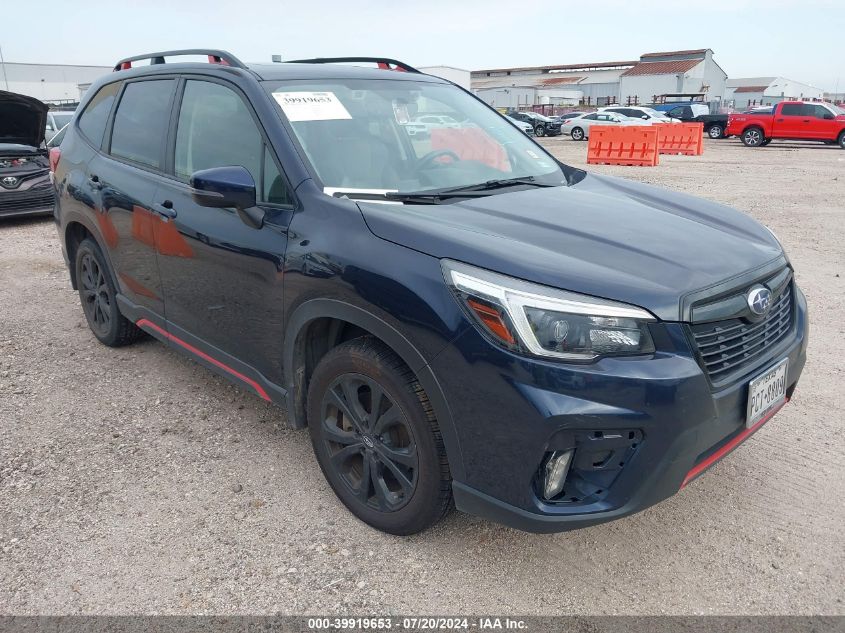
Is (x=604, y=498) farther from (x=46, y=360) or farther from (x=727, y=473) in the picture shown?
(x=46, y=360)

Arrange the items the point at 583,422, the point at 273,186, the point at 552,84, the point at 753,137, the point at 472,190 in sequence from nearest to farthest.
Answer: the point at 583,422
the point at 273,186
the point at 472,190
the point at 753,137
the point at 552,84

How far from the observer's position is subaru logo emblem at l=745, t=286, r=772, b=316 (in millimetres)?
2297

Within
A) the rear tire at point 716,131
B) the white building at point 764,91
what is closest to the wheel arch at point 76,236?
the rear tire at point 716,131

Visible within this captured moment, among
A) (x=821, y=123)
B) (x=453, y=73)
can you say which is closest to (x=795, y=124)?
(x=821, y=123)

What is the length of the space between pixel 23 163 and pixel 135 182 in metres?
6.72

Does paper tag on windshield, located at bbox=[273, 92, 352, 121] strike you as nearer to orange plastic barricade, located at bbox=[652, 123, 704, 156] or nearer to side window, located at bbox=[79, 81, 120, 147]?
side window, located at bbox=[79, 81, 120, 147]

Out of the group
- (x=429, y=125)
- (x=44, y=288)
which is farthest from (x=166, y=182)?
(x=44, y=288)

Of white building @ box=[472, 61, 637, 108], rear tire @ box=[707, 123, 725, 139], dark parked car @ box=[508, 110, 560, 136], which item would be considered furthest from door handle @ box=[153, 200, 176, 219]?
white building @ box=[472, 61, 637, 108]

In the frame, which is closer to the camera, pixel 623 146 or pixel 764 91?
pixel 623 146

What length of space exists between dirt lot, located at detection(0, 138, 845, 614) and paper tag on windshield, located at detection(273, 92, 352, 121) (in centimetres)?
163

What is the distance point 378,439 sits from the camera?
2.51m

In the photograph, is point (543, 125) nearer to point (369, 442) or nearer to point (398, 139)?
point (398, 139)

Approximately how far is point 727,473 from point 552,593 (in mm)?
1217

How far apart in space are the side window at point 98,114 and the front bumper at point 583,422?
3.26 metres
